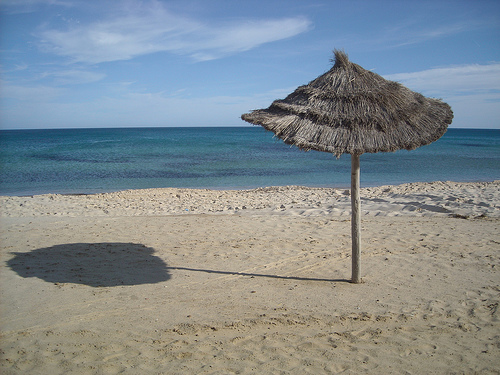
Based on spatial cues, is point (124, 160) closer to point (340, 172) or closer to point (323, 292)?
point (340, 172)

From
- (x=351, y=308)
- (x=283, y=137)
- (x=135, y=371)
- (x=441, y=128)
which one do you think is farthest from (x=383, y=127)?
(x=135, y=371)

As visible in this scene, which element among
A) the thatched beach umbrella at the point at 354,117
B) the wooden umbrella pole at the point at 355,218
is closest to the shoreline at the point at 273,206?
the wooden umbrella pole at the point at 355,218

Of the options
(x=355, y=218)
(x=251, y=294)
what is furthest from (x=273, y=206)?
(x=251, y=294)

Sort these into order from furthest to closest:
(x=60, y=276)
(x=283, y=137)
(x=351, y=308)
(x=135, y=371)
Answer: (x=60, y=276) → (x=283, y=137) → (x=351, y=308) → (x=135, y=371)

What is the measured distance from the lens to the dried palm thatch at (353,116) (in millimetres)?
4539

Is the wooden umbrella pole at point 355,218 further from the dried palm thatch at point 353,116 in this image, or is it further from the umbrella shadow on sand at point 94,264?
the umbrella shadow on sand at point 94,264

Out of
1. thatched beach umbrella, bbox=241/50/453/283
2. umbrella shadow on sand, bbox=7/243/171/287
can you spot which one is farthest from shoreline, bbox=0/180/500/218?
thatched beach umbrella, bbox=241/50/453/283

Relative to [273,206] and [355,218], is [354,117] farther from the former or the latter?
[273,206]

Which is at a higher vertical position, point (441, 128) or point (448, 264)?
point (441, 128)

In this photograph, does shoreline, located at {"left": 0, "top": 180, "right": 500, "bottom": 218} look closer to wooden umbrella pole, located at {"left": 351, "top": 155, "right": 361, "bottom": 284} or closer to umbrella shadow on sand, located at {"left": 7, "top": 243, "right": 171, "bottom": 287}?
umbrella shadow on sand, located at {"left": 7, "top": 243, "right": 171, "bottom": 287}

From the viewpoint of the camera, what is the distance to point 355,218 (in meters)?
4.89

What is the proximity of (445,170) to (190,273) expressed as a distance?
23.2m

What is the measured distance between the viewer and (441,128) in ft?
16.0

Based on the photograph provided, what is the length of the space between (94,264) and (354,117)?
15.2 feet
